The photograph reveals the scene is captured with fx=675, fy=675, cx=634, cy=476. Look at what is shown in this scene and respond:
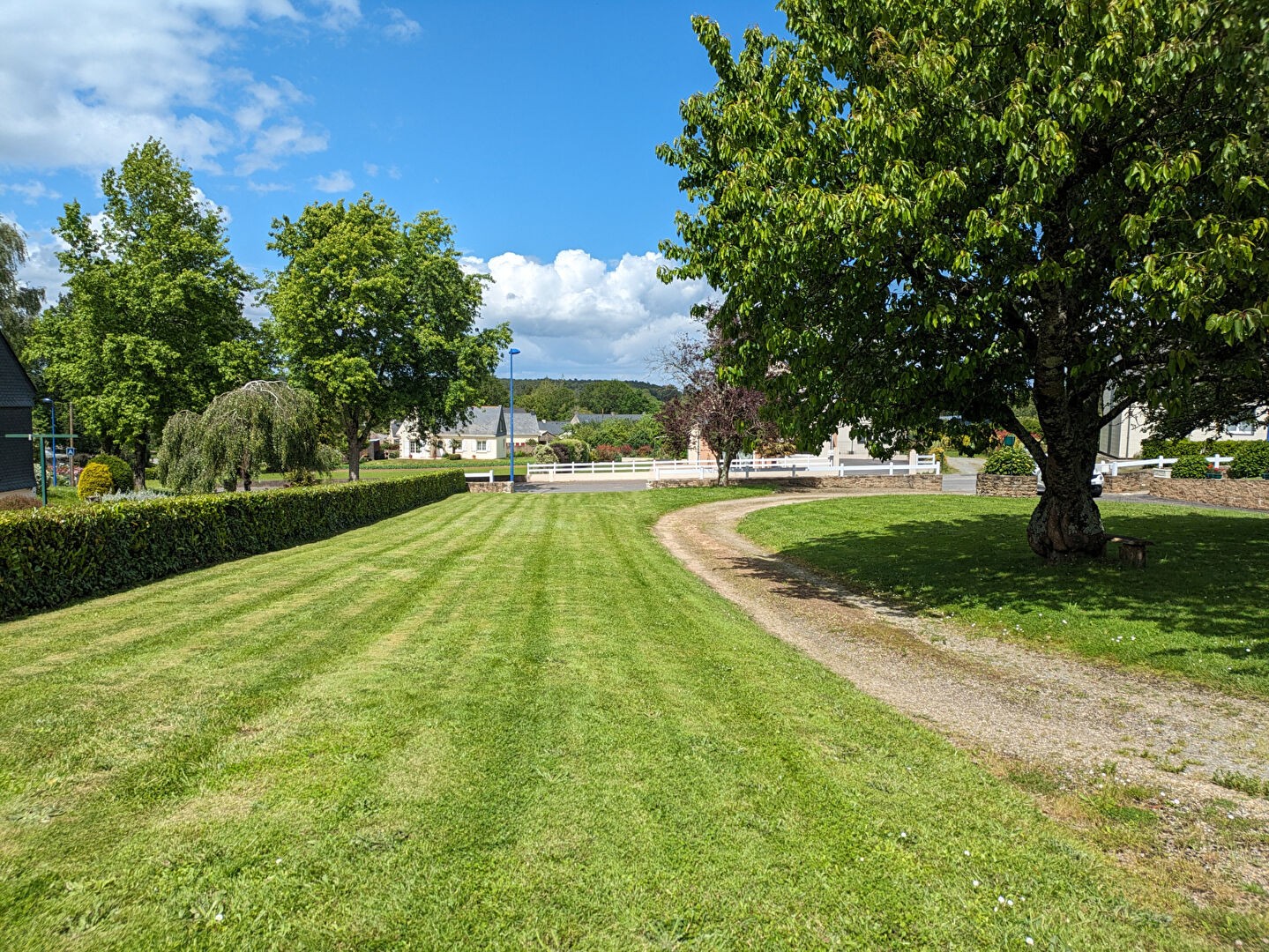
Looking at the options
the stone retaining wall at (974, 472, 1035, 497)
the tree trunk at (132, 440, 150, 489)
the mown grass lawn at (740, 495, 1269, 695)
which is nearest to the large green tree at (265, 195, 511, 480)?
the tree trunk at (132, 440, 150, 489)

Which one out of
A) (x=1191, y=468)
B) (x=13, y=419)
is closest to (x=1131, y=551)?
(x=1191, y=468)

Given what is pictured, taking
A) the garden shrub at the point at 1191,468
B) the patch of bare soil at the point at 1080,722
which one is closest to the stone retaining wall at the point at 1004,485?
the garden shrub at the point at 1191,468

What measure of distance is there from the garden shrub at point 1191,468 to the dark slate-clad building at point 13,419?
4468 centimetres

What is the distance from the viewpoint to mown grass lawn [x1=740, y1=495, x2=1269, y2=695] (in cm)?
757

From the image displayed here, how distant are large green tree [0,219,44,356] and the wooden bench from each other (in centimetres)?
4117

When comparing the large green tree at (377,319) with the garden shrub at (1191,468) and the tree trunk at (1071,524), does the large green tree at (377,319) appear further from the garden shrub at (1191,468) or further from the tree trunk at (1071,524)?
the garden shrub at (1191,468)

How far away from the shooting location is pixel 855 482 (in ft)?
102

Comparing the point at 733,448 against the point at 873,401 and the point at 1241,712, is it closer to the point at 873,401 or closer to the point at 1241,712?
the point at 873,401

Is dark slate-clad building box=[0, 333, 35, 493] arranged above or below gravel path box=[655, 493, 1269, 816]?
above

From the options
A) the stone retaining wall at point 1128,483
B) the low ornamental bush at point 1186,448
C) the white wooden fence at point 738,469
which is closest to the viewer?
the stone retaining wall at point 1128,483

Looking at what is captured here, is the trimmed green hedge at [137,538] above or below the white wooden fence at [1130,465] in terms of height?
below

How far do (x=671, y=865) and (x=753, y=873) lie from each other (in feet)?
1.36

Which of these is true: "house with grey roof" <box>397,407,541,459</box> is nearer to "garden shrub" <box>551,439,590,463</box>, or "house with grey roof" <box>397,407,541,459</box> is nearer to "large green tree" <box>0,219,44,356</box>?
"garden shrub" <box>551,439,590,463</box>

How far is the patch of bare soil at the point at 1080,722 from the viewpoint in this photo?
3.99m
